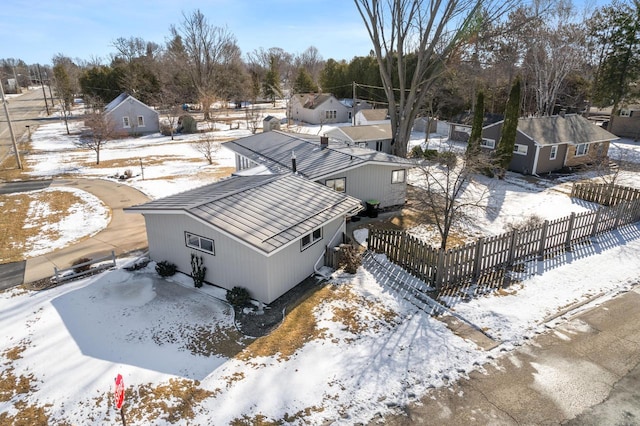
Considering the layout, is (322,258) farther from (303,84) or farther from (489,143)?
(303,84)

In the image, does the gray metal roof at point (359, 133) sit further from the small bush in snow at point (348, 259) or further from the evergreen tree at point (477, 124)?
the small bush in snow at point (348, 259)

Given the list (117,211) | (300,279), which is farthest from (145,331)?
(117,211)

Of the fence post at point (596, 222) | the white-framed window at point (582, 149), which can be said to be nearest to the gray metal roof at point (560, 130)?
the white-framed window at point (582, 149)

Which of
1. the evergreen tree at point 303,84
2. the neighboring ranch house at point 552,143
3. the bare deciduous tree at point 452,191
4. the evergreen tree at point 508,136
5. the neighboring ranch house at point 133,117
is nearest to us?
the bare deciduous tree at point 452,191

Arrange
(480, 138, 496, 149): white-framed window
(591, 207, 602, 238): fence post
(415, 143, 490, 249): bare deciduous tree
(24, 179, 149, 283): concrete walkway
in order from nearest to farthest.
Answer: (24, 179, 149, 283): concrete walkway
(591, 207, 602, 238): fence post
(415, 143, 490, 249): bare deciduous tree
(480, 138, 496, 149): white-framed window

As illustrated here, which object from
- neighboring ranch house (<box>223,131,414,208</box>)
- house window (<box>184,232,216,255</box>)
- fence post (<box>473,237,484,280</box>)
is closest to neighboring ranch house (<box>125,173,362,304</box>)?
house window (<box>184,232,216,255</box>)

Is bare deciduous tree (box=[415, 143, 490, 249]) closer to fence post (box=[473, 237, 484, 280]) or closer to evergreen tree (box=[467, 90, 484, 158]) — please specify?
fence post (box=[473, 237, 484, 280])

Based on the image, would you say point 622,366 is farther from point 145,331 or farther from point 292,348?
point 145,331
